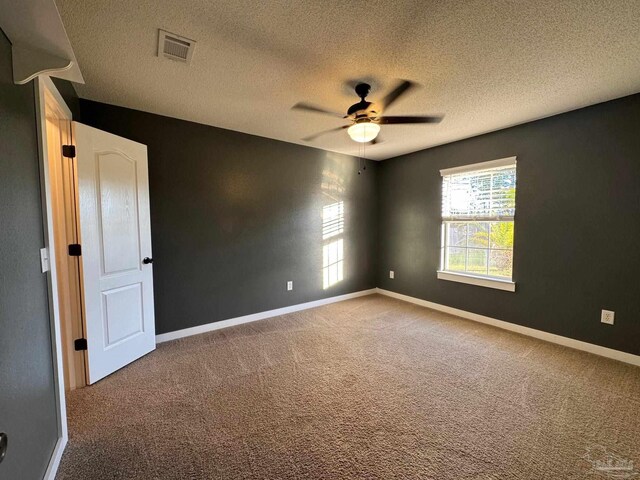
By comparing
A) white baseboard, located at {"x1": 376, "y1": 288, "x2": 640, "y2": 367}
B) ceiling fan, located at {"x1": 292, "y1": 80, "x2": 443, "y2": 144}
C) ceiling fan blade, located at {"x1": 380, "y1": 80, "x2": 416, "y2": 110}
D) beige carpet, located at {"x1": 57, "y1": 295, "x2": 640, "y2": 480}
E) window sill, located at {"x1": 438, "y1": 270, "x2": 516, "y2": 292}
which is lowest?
beige carpet, located at {"x1": 57, "y1": 295, "x2": 640, "y2": 480}

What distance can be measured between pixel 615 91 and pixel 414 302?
10.6 ft

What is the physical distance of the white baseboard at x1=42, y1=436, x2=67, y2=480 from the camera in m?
1.35

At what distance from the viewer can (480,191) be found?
11.8 feet

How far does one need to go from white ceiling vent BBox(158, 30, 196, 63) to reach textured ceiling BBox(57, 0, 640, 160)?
5 centimetres

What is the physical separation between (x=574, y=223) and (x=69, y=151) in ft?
15.3

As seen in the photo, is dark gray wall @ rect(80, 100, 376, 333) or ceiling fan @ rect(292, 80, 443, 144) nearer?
ceiling fan @ rect(292, 80, 443, 144)

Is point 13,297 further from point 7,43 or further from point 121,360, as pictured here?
point 121,360

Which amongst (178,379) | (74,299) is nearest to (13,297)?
(74,299)

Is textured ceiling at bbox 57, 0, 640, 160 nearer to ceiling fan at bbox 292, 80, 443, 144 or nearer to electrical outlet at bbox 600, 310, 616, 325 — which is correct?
ceiling fan at bbox 292, 80, 443, 144

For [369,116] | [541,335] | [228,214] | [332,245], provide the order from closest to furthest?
[369,116], [541,335], [228,214], [332,245]

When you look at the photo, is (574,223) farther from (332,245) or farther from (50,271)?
(50,271)

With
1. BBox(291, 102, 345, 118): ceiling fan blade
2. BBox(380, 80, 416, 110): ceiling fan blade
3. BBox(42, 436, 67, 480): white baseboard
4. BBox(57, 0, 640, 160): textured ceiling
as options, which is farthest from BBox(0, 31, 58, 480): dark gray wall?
BBox(380, 80, 416, 110): ceiling fan blade

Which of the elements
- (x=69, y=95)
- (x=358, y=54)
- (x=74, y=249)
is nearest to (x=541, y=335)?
(x=358, y=54)

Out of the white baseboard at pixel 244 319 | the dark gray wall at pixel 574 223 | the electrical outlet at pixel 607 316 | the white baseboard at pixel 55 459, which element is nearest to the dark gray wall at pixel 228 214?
the white baseboard at pixel 244 319
